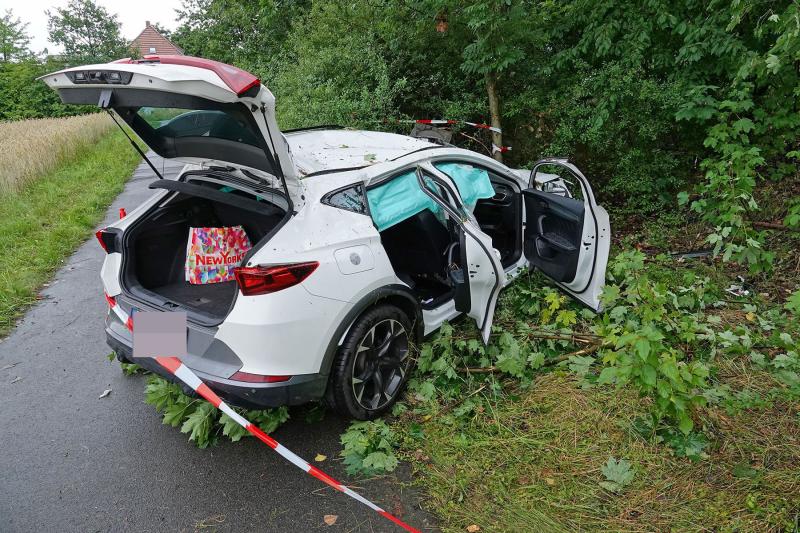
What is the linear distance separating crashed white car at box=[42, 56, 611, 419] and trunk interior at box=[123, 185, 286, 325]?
0.01 meters

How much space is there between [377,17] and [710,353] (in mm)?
6851

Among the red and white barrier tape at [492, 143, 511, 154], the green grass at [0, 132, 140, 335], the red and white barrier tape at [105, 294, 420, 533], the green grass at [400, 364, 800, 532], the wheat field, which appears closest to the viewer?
the green grass at [400, 364, 800, 532]

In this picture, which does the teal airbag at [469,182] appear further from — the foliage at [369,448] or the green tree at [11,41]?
the green tree at [11,41]

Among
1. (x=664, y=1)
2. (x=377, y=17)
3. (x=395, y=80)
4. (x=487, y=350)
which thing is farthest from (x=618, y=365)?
(x=377, y=17)

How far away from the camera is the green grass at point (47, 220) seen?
18.1 ft

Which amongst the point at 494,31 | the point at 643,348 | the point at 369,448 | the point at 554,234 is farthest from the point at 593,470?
the point at 494,31

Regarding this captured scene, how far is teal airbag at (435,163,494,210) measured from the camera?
12.0ft

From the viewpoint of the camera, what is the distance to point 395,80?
814cm

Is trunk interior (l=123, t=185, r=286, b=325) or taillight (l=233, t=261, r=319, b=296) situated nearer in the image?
taillight (l=233, t=261, r=319, b=296)

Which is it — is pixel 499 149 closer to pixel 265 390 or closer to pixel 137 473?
pixel 265 390

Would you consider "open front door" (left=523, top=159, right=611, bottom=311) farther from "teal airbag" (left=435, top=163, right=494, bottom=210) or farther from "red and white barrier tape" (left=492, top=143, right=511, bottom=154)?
"red and white barrier tape" (left=492, top=143, right=511, bottom=154)

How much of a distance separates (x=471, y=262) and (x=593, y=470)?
135 cm

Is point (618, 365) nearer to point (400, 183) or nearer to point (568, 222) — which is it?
point (568, 222)

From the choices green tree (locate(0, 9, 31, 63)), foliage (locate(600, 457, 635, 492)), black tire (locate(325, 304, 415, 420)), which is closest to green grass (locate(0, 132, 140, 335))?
black tire (locate(325, 304, 415, 420))
